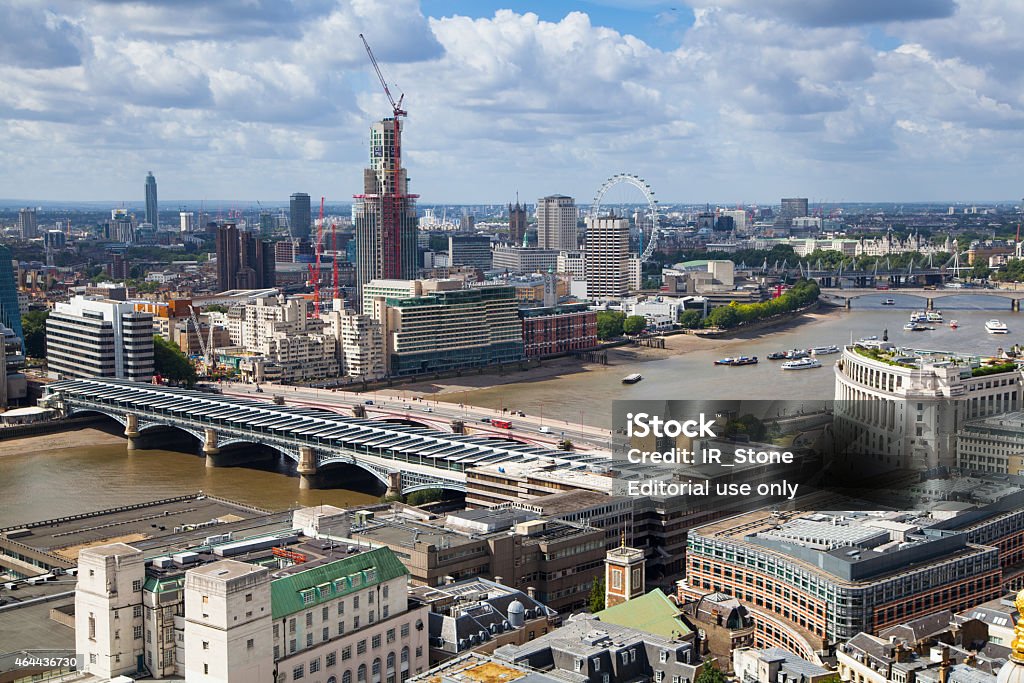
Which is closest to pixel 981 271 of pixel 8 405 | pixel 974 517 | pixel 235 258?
pixel 235 258

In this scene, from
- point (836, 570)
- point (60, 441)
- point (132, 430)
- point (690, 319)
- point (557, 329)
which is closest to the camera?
point (836, 570)

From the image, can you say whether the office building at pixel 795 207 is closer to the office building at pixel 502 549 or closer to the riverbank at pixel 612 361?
the riverbank at pixel 612 361

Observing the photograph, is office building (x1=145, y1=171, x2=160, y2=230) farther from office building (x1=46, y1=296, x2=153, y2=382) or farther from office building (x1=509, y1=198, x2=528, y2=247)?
office building (x1=46, y1=296, x2=153, y2=382)

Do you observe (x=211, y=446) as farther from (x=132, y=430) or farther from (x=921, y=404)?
(x=921, y=404)

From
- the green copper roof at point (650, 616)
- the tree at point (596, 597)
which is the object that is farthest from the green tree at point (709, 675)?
the tree at point (596, 597)

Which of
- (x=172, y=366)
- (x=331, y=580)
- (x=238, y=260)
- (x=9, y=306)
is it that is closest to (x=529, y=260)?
(x=238, y=260)

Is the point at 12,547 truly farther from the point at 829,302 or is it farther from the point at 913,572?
the point at 829,302
